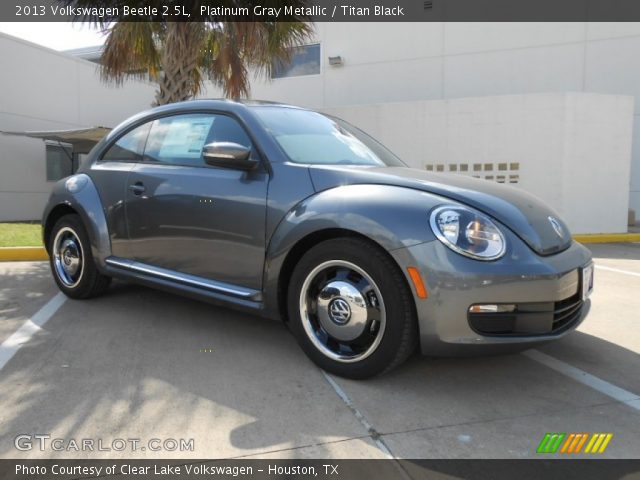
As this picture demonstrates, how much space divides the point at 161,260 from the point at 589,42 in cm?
1303

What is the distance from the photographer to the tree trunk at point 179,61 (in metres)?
8.12

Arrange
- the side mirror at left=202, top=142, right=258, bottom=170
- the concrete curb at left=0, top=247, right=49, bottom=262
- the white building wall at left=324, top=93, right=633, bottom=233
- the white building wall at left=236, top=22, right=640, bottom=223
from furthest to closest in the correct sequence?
the white building wall at left=236, top=22, right=640, bottom=223
the white building wall at left=324, top=93, right=633, bottom=233
the concrete curb at left=0, top=247, right=49, bottom=262
the side mirror at left=202, top=142, right=258, bottom=170

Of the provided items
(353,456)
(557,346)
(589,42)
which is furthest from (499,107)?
(353,456)

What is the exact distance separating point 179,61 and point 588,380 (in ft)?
25.2

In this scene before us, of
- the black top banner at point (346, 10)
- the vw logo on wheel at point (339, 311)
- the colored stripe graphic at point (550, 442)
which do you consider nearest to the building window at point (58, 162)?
the black top banner at point (346, 10)

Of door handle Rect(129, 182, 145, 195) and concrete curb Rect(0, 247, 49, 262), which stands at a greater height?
door handle Rect(129, 182, 145, 195)

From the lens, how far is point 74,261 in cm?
441

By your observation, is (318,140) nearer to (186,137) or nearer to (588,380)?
(186,137)

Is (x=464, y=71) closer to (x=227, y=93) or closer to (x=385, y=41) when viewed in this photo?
(x=385, y=41)

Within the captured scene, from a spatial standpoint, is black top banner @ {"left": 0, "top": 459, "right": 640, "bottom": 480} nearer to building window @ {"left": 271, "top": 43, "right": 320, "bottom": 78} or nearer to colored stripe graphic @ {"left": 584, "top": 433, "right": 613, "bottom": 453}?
colored stripe graphic @ {"left": 584, "top": 433, "right": 613, "bottom": 453}

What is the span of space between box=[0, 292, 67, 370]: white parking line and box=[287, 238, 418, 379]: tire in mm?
1854

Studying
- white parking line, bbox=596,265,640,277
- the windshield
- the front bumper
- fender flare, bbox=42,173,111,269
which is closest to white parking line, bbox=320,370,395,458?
the front bumper

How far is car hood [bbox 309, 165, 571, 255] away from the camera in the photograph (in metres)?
2.66

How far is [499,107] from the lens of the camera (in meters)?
10.1
